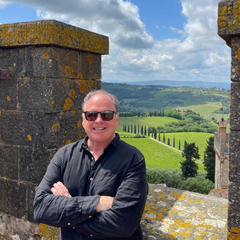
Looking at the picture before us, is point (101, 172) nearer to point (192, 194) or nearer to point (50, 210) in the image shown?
point (50, 210)

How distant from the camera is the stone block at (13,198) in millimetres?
3352

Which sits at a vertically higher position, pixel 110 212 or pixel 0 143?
pixel 0 143

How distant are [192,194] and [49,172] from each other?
7.71ft

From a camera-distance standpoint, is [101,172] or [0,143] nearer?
[101,172]

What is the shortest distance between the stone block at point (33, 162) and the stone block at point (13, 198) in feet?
0.51

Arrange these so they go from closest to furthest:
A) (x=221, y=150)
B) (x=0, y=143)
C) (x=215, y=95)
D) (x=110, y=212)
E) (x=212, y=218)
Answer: (x=110, y=212) → (x=212, y=218) → (x=0, y=143) → (x=221, y=150) → (x=215, y=95)

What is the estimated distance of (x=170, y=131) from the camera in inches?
3588

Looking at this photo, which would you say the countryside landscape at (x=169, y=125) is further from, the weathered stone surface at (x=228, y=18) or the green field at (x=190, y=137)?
the weathered stone surface at (x=228, y=18)

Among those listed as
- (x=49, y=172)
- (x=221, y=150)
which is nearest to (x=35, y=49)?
(x=49, y=172)

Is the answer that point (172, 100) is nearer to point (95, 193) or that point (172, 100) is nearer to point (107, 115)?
point (107, 115)

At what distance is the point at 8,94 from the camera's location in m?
3.29

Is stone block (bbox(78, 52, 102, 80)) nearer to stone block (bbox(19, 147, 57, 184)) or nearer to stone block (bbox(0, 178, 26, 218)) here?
stone block (bbox(19, 147, 57, 184))

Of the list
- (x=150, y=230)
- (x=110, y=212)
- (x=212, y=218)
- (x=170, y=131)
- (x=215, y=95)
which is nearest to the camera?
(x=110, y=212)

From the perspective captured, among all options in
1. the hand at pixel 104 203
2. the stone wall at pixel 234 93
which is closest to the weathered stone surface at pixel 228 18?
the stone wall at pixel 234 93
